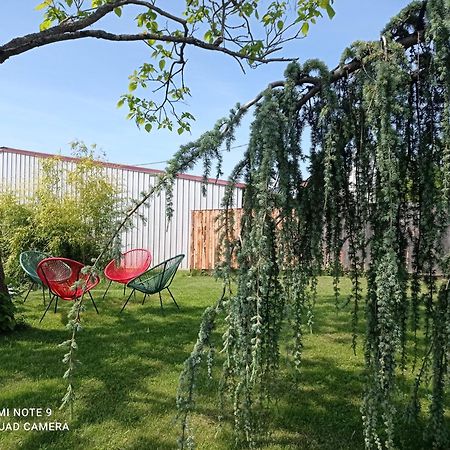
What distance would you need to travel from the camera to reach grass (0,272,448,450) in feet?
9.37

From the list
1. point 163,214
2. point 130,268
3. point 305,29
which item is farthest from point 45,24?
point 163,214

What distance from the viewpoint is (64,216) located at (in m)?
A: 10.1

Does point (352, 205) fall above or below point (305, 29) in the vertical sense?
below

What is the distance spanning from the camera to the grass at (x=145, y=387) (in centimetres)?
286

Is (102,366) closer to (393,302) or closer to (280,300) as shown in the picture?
(280,300)

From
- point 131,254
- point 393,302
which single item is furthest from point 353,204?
point 131,254

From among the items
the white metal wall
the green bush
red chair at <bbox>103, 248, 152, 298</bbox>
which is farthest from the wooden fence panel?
red chair at <bbox>103, 248, 152, 298</bbox>

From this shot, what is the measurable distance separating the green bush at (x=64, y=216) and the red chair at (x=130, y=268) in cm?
188

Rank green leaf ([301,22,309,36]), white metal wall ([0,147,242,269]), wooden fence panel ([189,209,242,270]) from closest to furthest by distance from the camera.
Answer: green leaf ([301,22,309,36])
wooden fence panel ([189,209,242,270])
white metal wall ([0,147,242,269])

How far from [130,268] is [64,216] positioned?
3181 millimetres

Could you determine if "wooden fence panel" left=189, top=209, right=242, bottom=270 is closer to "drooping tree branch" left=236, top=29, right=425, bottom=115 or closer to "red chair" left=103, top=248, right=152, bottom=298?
"red chair" left=103, top=248, right=152, bottom=298

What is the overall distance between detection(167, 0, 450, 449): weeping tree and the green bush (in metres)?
8.17

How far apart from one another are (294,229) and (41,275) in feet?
13.6

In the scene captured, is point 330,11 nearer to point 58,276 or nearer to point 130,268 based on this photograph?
point 58,276
